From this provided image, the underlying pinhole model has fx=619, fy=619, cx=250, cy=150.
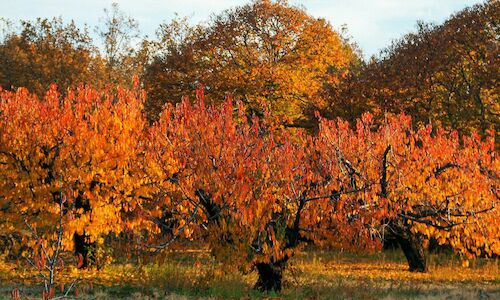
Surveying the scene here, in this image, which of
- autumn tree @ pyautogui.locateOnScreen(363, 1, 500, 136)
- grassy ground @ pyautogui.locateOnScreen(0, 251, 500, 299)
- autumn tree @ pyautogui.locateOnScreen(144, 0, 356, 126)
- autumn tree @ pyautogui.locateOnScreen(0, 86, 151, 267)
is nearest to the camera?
grassy ground @ pyautogui.locateOnScreen(0, 251, 500, 299)

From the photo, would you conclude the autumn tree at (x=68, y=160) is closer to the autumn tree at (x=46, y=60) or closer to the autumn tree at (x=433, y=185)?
the autumn tree at (x=433, y=185)

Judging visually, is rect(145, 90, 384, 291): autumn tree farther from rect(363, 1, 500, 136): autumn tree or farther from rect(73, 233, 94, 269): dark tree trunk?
rect(363, 1, 500, 136): autumn tree

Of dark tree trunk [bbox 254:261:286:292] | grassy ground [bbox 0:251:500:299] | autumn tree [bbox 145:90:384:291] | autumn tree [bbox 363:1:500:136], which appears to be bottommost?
grassy ground [bbox 0:251:500:299]

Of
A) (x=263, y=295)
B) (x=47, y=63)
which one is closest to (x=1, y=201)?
(x=263, y=295)

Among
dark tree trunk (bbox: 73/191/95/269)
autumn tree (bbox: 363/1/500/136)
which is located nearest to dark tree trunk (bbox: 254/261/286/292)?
dark tree trunk (bbox: 73/191/95/269)

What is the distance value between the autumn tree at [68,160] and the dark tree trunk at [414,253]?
36.0 feet

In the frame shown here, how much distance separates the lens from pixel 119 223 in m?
20.1

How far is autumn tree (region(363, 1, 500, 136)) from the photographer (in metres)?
Result: 33.9

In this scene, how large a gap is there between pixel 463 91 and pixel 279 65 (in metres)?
11.3

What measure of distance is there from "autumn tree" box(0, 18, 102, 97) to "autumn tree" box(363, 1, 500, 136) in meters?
24.8

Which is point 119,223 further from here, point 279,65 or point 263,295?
point 279,65

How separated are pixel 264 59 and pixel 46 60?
20128 mm

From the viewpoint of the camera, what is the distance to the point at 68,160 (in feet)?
66.5

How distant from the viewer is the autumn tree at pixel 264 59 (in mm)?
38562
